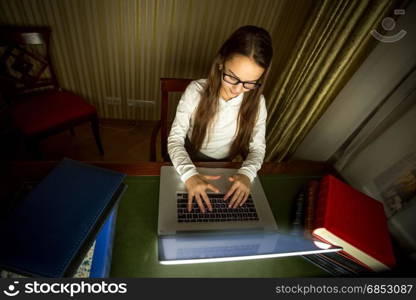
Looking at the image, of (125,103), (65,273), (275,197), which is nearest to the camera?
(65,273)

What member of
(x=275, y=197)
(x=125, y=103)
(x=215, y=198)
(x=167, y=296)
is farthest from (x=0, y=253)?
(x=125, y=103)

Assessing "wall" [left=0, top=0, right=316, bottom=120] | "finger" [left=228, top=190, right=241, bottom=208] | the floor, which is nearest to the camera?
"finger" [left=228, top=190, right=241, bottom=208]

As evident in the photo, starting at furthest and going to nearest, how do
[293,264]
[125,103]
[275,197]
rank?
1. [125,103]
2. [275,197]
3. [293,264]

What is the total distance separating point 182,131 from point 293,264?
0.71m

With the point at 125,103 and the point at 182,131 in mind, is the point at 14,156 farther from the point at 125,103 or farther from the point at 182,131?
the point at 182,131

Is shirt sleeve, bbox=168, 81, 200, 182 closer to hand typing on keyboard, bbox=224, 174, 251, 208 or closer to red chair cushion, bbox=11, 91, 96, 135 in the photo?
hand typing on keyboard, bbox=224, 174, 251, 208

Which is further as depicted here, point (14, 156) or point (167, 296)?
point (14, 156)

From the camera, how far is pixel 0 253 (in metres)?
0.54

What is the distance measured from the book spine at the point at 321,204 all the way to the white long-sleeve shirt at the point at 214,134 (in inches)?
10.2

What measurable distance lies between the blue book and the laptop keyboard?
230 millimetres

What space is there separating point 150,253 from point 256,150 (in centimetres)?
66

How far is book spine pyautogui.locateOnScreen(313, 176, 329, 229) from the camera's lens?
821mm

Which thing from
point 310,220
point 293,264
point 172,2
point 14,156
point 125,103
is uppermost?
point 172,2

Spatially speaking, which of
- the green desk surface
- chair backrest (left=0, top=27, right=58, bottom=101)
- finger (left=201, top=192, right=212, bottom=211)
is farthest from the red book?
chair backrest (left=0, top=27, right=58, bottom=101)
